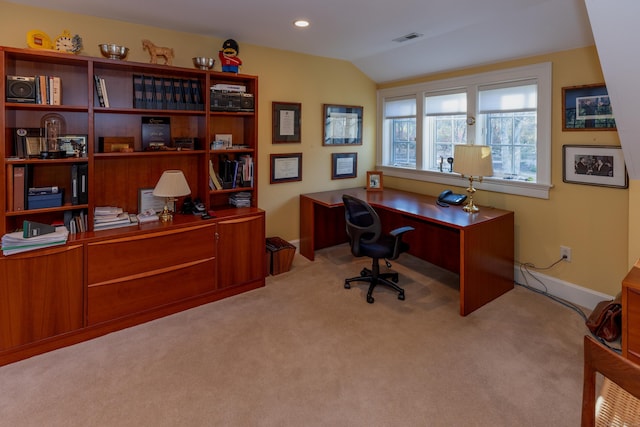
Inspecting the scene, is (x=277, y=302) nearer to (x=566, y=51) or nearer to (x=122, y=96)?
(x=122, y=96)

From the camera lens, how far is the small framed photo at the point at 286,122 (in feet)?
12.9

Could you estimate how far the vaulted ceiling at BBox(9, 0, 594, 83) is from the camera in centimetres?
263

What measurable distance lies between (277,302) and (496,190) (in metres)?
2.30

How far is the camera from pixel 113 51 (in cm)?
271

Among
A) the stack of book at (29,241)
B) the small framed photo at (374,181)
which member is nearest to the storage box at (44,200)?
the stack of book at (29,241)

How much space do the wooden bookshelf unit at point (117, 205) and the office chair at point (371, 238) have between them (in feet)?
2.70

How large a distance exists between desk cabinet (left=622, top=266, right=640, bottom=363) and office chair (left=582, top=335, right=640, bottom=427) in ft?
2.46

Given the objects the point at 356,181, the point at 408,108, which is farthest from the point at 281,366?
the point at 408,108

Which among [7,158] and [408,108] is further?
[408,108]

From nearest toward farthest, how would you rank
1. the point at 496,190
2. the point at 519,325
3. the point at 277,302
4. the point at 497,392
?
the point at 497,392 → the point at 519,325 → the point at 277,302 → the point at 496,190

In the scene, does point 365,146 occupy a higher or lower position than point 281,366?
higher

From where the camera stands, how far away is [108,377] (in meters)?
2.16

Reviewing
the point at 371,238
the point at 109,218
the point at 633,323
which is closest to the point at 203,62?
the point at 109,218

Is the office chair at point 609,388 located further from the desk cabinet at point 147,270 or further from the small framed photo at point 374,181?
the small framed photo at point 374,181
